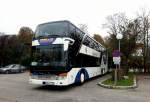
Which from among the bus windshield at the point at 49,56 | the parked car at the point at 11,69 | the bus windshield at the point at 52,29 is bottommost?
the parked car at the point at 11,69

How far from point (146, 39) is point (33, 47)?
23.4 m

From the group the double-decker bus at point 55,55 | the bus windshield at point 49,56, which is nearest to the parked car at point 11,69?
the double-decker bus at point 55,55

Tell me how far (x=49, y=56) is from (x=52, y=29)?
75.4 inches

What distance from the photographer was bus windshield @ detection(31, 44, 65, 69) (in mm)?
14048

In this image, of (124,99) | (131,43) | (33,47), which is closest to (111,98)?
(124,99)

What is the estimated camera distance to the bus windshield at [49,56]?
14.0m

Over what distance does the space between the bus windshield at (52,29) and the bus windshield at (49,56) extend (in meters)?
0.93

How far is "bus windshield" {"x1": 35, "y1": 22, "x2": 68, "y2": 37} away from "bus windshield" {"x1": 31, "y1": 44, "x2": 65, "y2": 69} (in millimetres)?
928

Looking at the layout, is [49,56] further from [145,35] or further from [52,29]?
[145,35]

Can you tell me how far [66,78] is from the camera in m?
14.1

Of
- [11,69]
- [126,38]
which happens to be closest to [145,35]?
[126,38]

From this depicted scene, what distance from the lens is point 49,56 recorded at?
14.3m

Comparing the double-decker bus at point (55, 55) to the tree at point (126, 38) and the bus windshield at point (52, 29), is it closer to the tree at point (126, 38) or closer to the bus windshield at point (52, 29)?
the bus windshield at point (52, 29)

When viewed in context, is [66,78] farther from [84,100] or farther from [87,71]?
[87,71]
